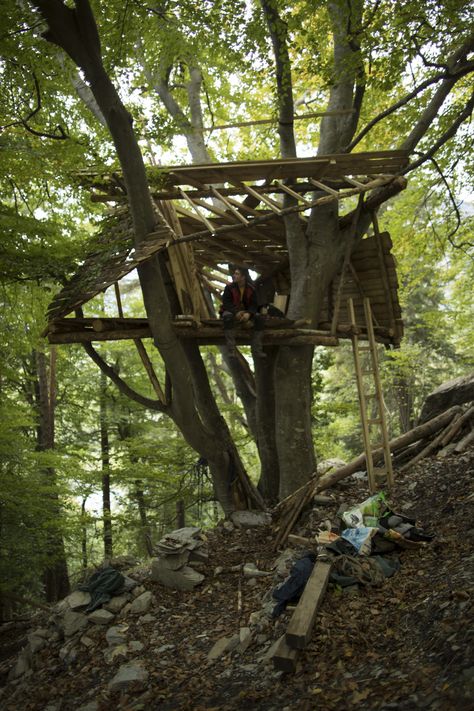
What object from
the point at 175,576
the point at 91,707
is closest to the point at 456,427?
the point at 175,576

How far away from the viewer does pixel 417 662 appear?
3316 mm

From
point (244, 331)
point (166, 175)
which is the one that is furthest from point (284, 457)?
point (166, 175)

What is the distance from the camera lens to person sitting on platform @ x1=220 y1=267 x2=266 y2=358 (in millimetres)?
6871

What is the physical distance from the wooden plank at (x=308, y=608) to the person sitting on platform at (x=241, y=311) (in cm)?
306

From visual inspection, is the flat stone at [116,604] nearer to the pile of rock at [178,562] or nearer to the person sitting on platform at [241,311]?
the pile of rock at [178,562]

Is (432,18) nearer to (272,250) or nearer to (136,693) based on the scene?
(272,250)

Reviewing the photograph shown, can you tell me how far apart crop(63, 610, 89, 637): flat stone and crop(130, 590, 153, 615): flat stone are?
605 mm

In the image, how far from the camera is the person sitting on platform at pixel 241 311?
687cm

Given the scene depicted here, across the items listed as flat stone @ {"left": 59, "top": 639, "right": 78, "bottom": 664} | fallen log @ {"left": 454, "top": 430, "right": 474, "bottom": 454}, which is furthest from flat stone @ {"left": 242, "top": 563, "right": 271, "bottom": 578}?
fallen log @ {"left": 454, "top": 430, "right": 474, "bottom": 454}

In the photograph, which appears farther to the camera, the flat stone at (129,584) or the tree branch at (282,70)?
the tree branch at (282,70)

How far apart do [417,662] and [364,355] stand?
1544cm

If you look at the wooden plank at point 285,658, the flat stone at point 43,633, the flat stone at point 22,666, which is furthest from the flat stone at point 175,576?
the wooden plank at point 285,658

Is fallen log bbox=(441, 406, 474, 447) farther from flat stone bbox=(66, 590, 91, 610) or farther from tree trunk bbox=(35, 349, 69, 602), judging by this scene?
tree trunk bbox=(35, 349, 69, 602)

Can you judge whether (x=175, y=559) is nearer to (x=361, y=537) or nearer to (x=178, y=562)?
(x=178, y=562)
